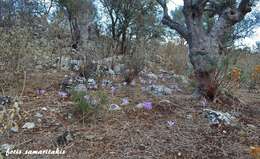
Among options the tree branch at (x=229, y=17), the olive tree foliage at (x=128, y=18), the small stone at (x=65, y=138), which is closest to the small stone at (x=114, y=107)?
the small stone at (x=65, y=138)

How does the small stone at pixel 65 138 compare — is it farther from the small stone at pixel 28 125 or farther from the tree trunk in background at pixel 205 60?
the tree trunk in background at pixel 205 60

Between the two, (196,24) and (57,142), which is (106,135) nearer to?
(57,142)

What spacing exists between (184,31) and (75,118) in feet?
7.44

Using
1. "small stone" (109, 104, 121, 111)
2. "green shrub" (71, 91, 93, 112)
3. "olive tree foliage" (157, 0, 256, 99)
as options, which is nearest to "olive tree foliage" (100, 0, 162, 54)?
"olive tree foliage" (157, 0, 256, 99)

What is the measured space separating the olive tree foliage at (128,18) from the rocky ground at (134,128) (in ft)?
18.0

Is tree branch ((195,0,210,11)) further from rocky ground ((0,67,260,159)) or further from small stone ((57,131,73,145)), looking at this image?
small stone ((57,131,73,145))

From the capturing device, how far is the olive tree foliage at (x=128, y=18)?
403 inches

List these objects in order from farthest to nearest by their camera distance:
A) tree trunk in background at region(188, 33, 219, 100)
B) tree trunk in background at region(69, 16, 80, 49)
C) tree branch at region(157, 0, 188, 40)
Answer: tree trunk in background at region(69, 16, 80, 49) → tree branch at region(157, 0, 188, 40) → tree trunk in background at region(188, 33, 219, 100)

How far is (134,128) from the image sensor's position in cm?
355

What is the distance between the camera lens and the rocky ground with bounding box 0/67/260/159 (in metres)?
3.07

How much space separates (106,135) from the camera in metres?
3.34

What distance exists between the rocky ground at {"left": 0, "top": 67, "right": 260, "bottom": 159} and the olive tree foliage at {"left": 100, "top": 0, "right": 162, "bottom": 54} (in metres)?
5.50

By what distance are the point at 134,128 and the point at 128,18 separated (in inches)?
281

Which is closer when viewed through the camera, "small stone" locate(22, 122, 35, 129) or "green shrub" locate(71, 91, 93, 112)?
"small stone" locate(22, 122, 35, 129)
